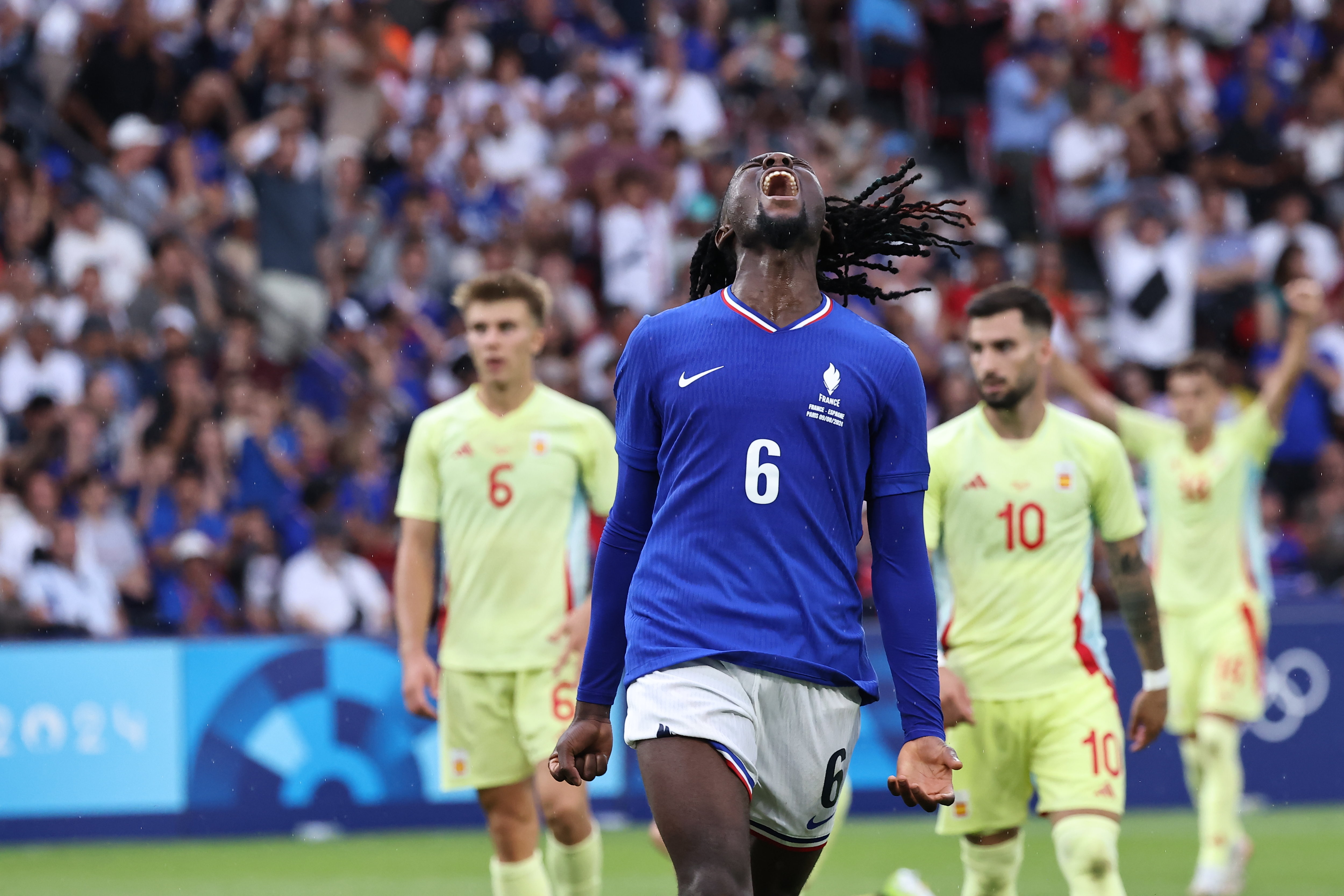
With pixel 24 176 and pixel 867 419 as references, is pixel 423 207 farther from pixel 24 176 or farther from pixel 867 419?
pixel 867 419

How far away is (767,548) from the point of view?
438 cm

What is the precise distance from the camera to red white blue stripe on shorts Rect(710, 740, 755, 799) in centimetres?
424

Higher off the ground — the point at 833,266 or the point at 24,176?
the point at 24,176

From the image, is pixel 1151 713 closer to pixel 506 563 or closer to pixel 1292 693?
pixel 506 563

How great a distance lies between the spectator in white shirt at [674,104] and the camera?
17.1 meters

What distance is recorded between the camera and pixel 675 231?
16.1m

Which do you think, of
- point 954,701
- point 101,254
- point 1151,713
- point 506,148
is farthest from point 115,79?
point 1151,713

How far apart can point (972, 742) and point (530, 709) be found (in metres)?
1.76

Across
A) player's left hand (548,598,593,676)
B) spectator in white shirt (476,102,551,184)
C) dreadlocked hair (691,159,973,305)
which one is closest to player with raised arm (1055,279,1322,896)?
player's left hand (548,598,593,676)

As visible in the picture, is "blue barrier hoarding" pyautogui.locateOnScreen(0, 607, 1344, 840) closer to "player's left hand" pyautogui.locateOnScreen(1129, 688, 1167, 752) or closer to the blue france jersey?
"player's left hand" pyautogui.locateOnScreen(1129, 688, 1167, 752)

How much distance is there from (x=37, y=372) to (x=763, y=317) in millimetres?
10844

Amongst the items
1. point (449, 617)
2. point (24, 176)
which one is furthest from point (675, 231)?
point (449, 617)

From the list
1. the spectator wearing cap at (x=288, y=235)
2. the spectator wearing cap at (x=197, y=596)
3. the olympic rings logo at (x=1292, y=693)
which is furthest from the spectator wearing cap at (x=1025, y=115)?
the spectator wearing cap at (x=197, y=596)

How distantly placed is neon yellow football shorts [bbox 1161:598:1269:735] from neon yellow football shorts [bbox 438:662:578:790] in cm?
406
